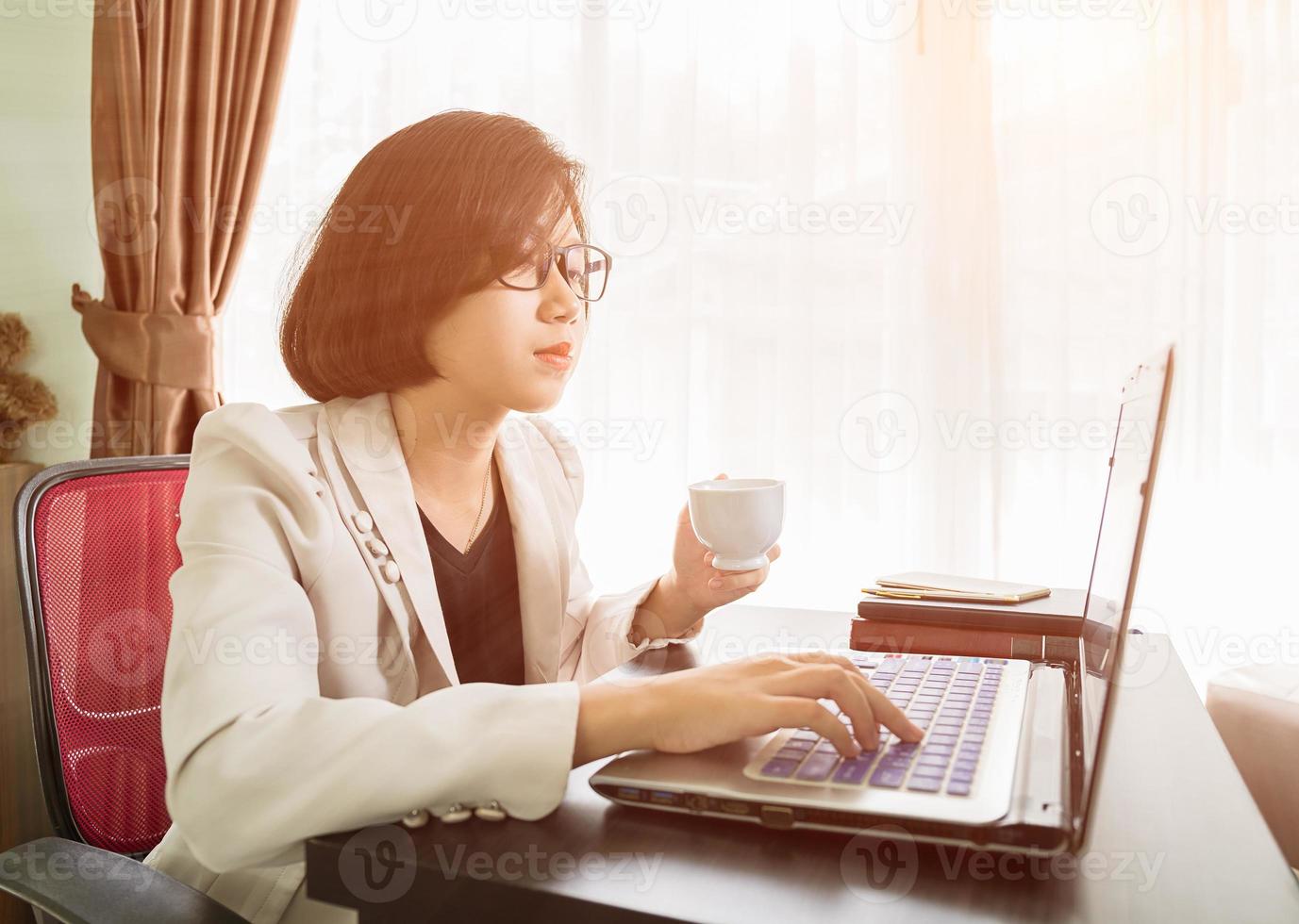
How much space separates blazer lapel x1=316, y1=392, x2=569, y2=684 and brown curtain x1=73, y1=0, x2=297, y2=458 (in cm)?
140

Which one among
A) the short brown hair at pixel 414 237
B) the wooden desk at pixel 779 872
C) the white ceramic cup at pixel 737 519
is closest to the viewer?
the wooden desk at pixel 779 872

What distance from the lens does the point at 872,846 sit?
608mm

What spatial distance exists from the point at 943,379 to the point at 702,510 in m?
1.46

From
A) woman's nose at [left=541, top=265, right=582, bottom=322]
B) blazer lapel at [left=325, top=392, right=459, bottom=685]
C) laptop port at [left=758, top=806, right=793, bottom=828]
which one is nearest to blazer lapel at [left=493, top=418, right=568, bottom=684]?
blazer lapel at [left=325, top=392, right=459, bottom=685]

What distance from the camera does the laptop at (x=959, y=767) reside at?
591 millimetres

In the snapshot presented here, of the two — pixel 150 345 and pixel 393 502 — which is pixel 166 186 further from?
pixel 393 502

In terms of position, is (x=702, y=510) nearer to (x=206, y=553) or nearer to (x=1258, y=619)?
(x=206, y=553)

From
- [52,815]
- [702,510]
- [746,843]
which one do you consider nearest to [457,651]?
[702,510]

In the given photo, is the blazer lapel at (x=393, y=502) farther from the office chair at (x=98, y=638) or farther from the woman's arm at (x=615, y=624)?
the office chair at (x=98, y=638)

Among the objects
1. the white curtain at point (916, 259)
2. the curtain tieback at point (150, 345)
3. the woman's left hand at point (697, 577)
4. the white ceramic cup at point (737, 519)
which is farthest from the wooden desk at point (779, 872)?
the curtain tieback at point (150, 345)

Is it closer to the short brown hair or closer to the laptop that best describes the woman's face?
the short brown hair

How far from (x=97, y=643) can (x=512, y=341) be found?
659 mm

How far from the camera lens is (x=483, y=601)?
1223 mm

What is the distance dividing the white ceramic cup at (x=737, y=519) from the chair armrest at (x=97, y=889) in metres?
0.56
